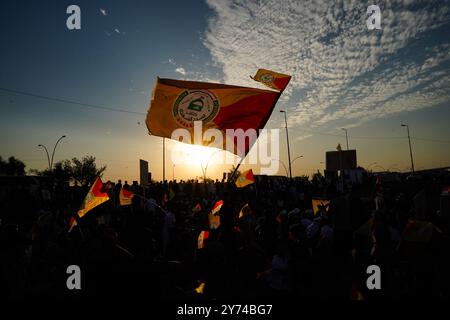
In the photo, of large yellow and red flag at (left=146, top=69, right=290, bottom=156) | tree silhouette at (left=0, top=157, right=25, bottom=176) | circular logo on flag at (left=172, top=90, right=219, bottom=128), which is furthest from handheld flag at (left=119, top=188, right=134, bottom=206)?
tree silhouette at (left=0, top=157, right=25, bottom=176)

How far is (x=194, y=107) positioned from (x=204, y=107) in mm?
210

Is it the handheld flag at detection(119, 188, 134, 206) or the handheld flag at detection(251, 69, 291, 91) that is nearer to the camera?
the handheld flag at detection(251, 69, 291, 91)

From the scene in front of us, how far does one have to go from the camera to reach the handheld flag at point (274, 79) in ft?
19.1

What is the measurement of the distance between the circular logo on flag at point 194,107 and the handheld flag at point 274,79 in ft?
3.66

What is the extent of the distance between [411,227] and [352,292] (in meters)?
1.67

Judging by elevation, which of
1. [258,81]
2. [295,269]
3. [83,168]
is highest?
[83,168]

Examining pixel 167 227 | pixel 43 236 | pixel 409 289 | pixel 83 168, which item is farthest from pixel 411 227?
pixel 83 168

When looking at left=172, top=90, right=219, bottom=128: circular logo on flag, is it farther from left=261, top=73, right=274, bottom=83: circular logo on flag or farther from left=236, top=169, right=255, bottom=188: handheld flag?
left=236, top=169, right=255, bottom=188: handheld flag

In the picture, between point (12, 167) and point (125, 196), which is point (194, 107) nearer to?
point (125, 196)

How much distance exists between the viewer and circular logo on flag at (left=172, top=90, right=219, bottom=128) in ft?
19.1

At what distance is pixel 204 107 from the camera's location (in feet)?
19.3

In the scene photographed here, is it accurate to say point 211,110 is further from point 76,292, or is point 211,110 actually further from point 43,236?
point 43,236
